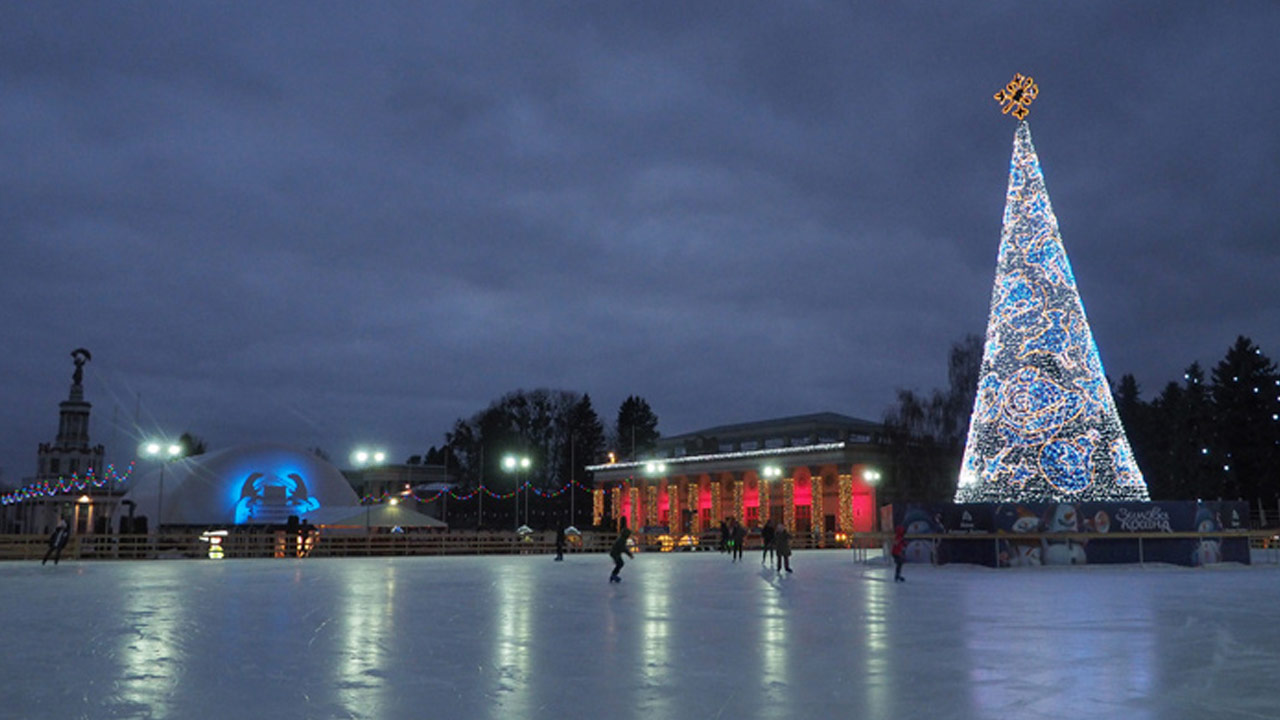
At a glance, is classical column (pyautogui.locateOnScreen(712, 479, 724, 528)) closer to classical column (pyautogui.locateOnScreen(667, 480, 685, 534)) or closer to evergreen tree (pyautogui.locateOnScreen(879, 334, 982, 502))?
classical column (pyautogui.locateOnScreen(667, 480, 685, 534))

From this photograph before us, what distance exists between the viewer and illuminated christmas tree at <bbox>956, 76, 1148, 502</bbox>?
1141 inches

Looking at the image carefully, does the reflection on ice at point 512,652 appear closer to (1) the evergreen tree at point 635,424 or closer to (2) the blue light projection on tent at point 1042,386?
(2) the blue light projection on tent at point 1042,386

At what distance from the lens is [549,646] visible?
36.6 ft

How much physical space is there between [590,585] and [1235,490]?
55.0m

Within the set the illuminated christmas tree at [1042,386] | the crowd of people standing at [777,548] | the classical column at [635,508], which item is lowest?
the crowd of people standing at [777,548]

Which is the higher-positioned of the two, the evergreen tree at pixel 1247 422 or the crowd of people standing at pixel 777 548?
the evergreen tree at pixel 1247 422

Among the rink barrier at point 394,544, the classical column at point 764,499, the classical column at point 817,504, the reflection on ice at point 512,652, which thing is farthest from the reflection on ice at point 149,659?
the classical column at point 817,504

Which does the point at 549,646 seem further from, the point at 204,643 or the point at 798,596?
the point at 798,596

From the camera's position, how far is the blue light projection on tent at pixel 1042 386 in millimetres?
28969

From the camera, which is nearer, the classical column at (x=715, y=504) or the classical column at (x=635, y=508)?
the classical column at (x=715, y=504)

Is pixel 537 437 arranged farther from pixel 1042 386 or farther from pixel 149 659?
pixel 149 659

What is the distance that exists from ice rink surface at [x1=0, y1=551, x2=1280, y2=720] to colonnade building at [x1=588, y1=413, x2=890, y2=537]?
46.0 metres

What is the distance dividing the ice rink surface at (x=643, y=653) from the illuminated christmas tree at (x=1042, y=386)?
868cm

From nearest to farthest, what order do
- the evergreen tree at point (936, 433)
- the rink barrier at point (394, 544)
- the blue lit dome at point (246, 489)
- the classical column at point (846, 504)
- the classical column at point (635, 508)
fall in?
the rink barrier at point (394, 544) → the evergreen tree at point (936, 433) → the classical column at point (846, 504) → the blue lit dome at point (246, 489) → the classical column at point (635, 508)
